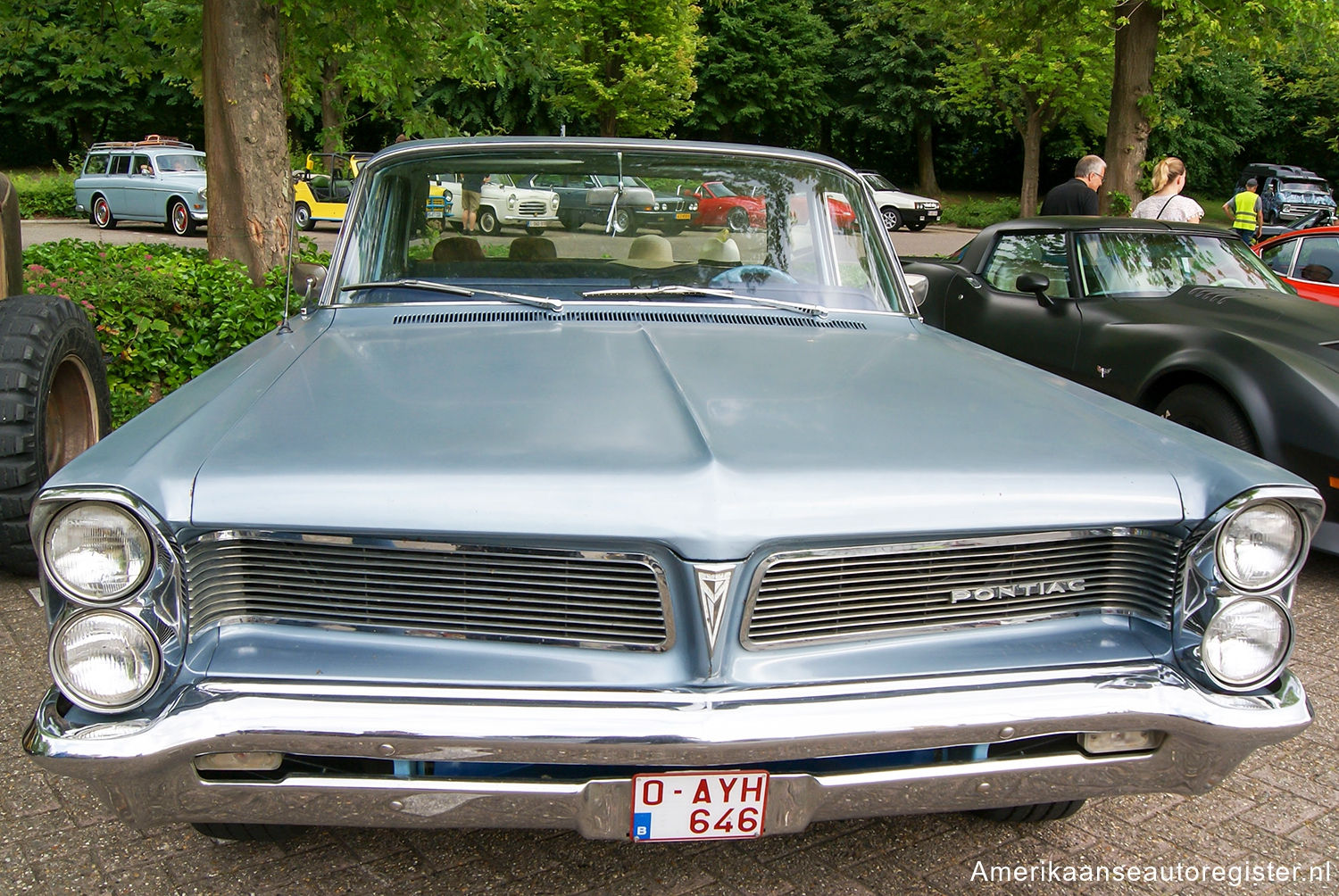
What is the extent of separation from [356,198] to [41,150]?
46280 millimetres

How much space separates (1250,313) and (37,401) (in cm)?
550

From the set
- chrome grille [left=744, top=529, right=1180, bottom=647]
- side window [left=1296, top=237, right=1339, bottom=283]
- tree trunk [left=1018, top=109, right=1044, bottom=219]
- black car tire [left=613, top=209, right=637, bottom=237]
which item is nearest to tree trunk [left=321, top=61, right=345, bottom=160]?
side window [left=1296, top=237, right=1339, bottom=283]

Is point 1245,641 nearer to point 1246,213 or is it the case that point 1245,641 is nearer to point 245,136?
point 245,136

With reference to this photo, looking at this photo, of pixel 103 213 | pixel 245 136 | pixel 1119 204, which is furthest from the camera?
pixel 103 213

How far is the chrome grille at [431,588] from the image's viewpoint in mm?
1955

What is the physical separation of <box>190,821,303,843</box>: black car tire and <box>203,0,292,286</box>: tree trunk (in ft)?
18.3

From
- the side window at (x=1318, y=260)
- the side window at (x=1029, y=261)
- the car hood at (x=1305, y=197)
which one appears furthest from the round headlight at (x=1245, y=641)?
the car hood at (x=1305, y=197)

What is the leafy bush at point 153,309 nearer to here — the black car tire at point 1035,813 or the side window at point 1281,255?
the black car tire at point 1035,813

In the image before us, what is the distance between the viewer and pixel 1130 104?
1227 centimetres

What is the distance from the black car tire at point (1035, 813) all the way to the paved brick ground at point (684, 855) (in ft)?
0.10

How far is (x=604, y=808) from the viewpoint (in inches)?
75.8

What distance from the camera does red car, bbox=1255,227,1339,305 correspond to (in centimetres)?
785

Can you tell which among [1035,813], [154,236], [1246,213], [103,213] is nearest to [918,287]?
[1035,813]

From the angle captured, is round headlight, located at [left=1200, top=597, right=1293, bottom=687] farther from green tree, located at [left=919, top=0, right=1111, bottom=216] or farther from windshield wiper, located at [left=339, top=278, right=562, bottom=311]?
green tree, located at [left=919, top=0, right=1111, bottom=216]
